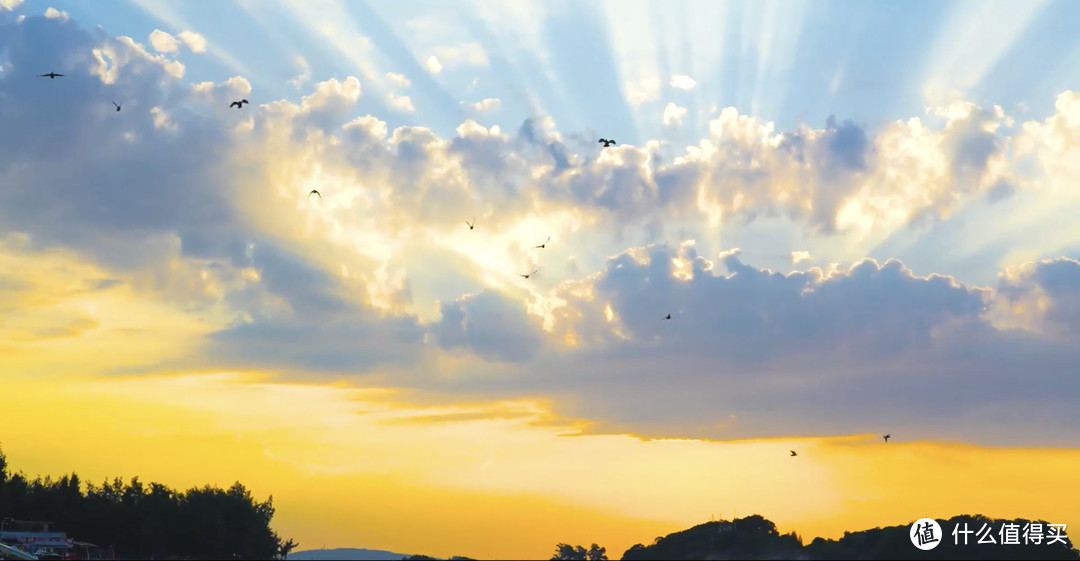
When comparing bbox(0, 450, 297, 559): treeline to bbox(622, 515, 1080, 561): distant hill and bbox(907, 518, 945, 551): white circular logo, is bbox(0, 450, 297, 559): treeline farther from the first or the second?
bbox(907, 518, 945, 551): white circular logo

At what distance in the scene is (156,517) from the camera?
5763 inches

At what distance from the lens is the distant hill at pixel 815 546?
116m

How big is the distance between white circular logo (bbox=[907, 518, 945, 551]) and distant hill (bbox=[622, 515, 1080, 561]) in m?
1.25

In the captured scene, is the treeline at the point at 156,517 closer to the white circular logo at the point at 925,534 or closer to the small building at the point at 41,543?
the small building at the point at 41,543

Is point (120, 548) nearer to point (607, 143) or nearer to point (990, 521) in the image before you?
point (607, 143)

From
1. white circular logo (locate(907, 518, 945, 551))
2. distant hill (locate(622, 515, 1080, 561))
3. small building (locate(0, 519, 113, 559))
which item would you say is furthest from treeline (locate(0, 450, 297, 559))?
white circular logo (locate(907, 518, 945, 551))

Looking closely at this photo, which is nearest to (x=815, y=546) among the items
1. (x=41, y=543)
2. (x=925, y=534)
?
(x=925, y=534)

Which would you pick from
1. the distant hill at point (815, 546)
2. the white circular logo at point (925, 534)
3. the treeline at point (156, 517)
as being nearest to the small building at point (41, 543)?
the treeline at point (156, 517)

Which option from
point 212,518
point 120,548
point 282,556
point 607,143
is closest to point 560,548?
point 282,556

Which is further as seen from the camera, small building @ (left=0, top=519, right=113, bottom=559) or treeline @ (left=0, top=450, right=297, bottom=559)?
treeline @ (left=0, top=450, right=297, bottom=559)

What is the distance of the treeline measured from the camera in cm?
14550

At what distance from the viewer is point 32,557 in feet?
348

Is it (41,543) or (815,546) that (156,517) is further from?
(815,546)

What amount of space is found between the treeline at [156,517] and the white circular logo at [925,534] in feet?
288
